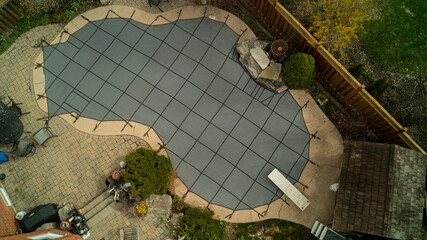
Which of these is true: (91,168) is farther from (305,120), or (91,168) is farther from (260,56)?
(305,120)

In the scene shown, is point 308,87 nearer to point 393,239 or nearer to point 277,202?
point 277,202

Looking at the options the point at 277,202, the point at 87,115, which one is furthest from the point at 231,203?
the point at 87,115

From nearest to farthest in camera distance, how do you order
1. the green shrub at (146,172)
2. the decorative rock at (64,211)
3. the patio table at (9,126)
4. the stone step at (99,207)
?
the green shrub at (146,172)
the patio table at (9,126)
the decorative rock at (64,211)
the stone step at (99,207)

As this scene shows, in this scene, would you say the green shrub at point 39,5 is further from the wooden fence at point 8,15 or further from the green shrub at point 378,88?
the green shrub at point 378,88

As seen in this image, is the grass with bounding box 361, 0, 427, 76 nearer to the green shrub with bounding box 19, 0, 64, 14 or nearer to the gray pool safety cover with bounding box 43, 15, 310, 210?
the gray pool safety cover with bounding box 43, 15, 310, 210

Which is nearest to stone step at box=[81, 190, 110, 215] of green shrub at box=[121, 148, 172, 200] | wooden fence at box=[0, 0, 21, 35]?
green shrub at box=[121, 148, 172, 200]

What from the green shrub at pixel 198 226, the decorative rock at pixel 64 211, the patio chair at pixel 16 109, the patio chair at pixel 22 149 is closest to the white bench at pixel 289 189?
the green shrub at pixel 198 226
